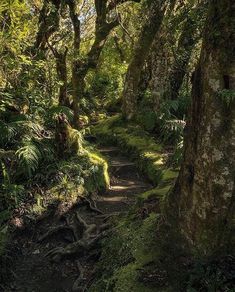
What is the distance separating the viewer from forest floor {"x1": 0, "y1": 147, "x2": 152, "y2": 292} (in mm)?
6354

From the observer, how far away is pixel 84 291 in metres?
5.80

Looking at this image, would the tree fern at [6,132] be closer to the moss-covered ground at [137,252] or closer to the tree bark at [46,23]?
the moss-covered ground at [137,252]

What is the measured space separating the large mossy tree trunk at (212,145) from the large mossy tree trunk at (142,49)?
25.0 feet

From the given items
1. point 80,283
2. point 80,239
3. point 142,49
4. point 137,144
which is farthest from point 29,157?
point 142,49

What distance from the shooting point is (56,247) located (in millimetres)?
7297

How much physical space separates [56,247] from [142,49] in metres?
8.21

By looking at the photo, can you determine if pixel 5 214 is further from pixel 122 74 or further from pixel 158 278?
pixel 122 74

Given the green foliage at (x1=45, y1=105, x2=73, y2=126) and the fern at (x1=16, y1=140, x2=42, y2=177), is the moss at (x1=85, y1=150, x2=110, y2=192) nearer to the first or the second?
the green foliage at (x1=45, y1=105, x2=73, y2=126)

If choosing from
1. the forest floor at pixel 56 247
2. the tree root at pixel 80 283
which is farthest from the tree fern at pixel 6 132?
the tree root at pixel 80 283

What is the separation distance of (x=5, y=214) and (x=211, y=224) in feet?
12.5

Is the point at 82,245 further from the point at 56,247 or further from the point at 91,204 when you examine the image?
the point at 91,204

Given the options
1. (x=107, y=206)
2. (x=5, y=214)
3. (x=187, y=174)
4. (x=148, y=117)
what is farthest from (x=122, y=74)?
(x=187, y=174)

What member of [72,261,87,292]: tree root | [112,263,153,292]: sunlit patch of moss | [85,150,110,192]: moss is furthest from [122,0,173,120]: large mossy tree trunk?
[112,263,153,292]: sunlit patch of moss

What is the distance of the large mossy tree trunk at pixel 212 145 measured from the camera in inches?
174
